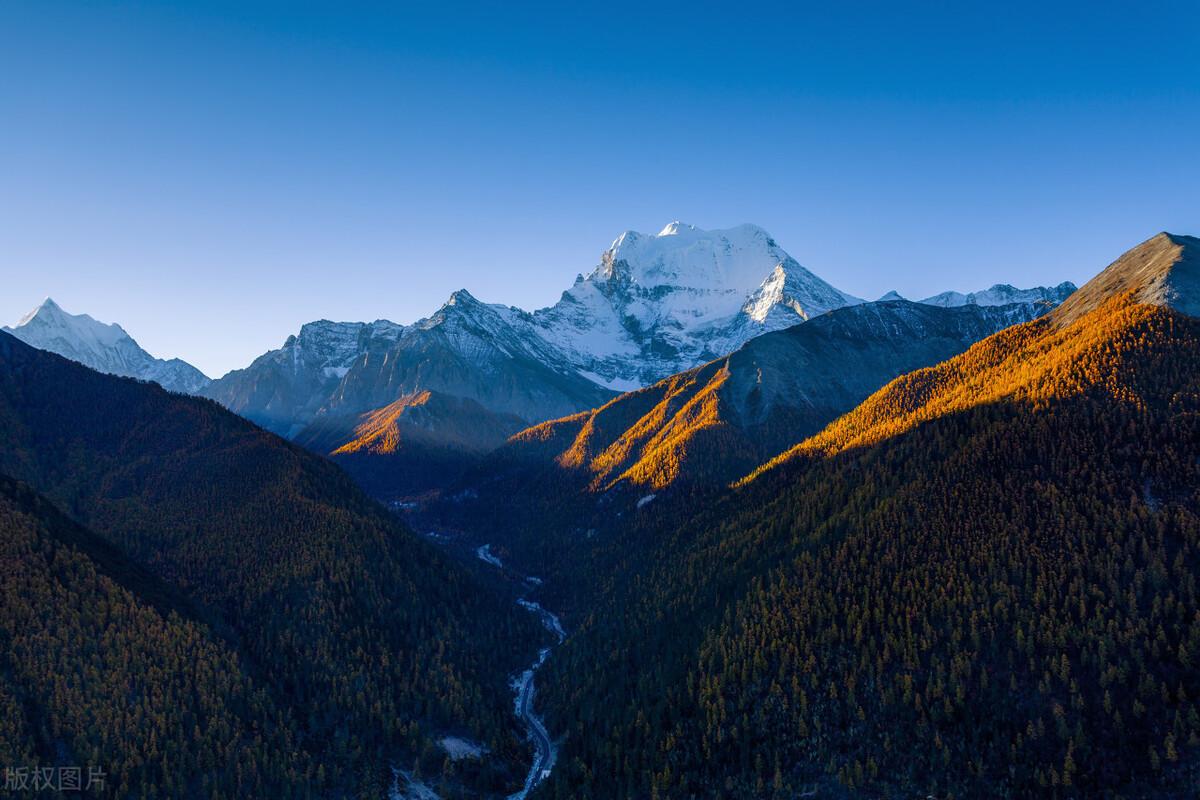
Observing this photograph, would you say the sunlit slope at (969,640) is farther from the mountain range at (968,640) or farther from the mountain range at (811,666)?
the mountain range at (811,666)

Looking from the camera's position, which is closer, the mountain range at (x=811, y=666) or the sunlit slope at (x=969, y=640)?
the sunlit slope at (x=969, y=640)

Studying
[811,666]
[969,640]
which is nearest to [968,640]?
[969,640]

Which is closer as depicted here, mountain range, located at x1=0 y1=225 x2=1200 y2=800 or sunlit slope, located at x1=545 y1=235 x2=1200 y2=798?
sunlit slope, located at x1=545 y1=235 x2=1200 y2=798

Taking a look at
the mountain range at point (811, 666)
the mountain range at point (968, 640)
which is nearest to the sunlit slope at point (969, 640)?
the mountain range at point (968, 640)

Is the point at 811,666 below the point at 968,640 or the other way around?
below

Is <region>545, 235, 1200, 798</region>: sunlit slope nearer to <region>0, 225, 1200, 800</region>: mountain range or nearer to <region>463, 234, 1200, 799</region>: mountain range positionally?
→ <region>463, 234, 1200, 799</region>: mountain range

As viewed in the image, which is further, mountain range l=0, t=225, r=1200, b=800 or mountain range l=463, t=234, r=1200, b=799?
mountain range l=0, t=225, r=1200, b=800

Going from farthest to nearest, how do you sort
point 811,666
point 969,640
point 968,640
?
1. point 811,666
2. point 968,640
3. point 969,640

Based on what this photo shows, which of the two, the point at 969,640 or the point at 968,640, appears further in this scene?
the point at 968,640

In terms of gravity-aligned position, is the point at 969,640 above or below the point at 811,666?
above

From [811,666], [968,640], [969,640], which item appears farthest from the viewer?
[811,666]

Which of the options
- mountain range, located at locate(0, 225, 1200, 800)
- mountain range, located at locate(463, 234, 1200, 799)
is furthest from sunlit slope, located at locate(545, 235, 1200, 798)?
mountain range, located at locate(0, 225, 1200, 800)

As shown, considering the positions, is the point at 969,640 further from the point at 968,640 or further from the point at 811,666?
the point at 811,666
